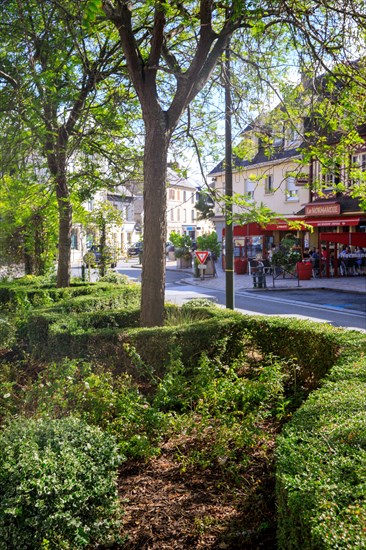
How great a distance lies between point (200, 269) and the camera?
106 feet

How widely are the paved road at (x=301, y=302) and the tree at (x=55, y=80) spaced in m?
4.42

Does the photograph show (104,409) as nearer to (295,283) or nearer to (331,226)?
(295,283)

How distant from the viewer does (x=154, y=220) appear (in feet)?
26.3

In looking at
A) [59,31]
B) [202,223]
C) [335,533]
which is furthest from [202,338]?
[202,223]

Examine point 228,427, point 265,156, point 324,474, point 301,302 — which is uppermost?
point 265,156

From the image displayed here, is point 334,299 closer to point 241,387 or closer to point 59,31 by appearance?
point 59,31

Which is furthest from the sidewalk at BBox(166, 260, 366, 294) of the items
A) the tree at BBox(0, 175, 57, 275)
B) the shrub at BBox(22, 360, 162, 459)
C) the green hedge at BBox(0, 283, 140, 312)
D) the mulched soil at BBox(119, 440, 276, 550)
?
the mulched soil at BBox(119, 440, 276, 550)

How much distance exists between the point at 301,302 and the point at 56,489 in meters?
17.8

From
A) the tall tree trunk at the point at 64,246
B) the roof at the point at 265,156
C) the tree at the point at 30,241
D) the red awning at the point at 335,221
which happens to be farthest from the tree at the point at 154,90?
the red awning at the point at 335,221

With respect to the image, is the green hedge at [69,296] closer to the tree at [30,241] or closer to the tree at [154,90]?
the tree at [154,90]

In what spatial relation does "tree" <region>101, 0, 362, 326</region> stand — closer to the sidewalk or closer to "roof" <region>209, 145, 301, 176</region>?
"roof" <region>209, 145, 301, 176</region>

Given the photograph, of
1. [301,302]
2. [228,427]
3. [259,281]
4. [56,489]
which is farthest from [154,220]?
[259,281]

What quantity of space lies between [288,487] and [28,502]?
145 centimetres

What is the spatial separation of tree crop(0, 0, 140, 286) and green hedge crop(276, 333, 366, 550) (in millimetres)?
6328
